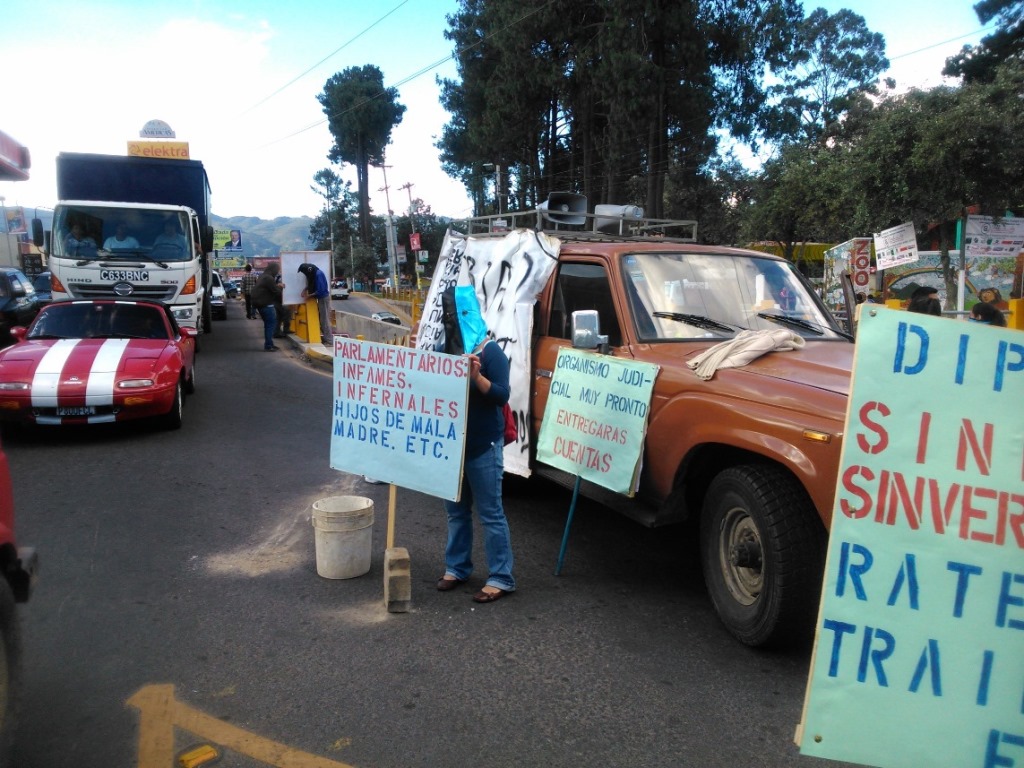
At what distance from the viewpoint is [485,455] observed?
4508 mm

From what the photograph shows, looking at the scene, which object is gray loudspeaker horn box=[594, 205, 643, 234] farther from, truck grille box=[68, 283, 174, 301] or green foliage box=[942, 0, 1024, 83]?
green foliage box=[942, 0, 1024, 83]

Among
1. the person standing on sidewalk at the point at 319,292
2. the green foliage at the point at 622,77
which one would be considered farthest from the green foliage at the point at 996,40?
the person standing on sidewalk at the point at 319,292

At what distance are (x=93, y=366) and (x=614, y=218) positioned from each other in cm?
535

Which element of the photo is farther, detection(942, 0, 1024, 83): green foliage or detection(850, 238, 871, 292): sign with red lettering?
detection(942, 0, 1024, 83): green foliage

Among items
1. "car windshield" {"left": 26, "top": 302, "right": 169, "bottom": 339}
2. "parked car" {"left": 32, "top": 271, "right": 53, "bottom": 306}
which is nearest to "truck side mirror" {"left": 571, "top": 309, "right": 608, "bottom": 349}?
"car windshield" {"left": 26, "top": 302, "right": 169, "bottom": 339}

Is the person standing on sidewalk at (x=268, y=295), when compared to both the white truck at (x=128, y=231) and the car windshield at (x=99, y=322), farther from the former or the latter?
the car windshield at (x=99, y=322)

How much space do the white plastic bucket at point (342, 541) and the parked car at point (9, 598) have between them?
1.76 meters

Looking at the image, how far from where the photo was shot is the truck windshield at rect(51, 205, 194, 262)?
13633 mm

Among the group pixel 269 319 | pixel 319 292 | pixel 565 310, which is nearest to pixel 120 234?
pixel 269 319

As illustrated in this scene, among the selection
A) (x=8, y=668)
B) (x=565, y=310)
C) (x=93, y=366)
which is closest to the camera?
(x=8, y=668)

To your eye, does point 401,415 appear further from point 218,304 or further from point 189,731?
point 218,304

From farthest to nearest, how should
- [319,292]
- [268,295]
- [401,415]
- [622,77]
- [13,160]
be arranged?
[622,77], [319,292], [268,295], [401,415], [13,160]

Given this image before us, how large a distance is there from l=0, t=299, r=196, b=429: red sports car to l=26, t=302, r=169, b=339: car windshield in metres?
0.01

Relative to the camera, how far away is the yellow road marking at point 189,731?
9.77ft
